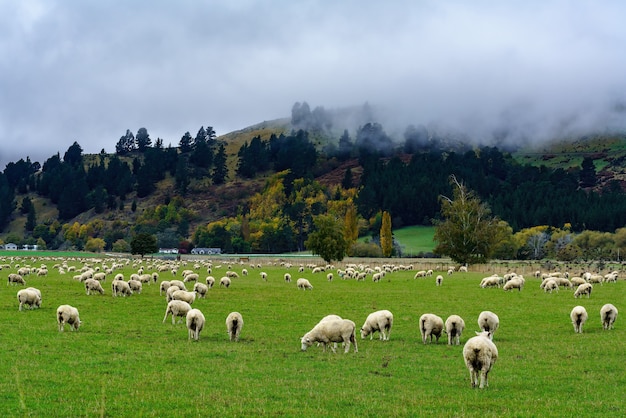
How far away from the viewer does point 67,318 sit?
2300 centimetres

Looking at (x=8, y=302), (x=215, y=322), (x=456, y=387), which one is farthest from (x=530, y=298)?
(x=8, y=302)

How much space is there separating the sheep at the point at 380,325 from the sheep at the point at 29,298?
55.1 ft

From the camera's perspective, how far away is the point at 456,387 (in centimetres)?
1455

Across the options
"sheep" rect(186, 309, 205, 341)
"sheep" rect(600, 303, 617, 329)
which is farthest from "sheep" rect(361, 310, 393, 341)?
"sheep" rect(600, 303, 617, 329)

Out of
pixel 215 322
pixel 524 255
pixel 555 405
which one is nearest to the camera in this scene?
pixel 555 405

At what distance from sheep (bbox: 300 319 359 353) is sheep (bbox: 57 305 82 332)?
9027 millimetres

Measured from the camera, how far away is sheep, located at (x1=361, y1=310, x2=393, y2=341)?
22188mm

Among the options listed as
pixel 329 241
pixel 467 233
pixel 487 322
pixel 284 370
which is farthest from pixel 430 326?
pixel 329 241

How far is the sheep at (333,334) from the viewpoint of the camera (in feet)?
63.2

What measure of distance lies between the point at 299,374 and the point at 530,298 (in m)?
27.6

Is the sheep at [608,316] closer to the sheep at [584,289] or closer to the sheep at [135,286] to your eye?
the sheep at [584,289]

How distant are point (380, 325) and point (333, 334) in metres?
3.22

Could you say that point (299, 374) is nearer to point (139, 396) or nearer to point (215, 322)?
point (139, 396)

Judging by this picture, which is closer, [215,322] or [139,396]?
[139,396]
